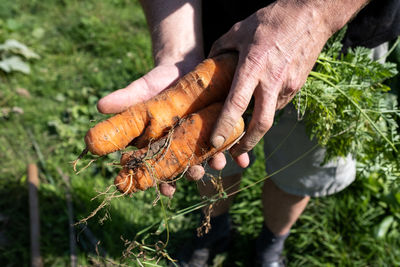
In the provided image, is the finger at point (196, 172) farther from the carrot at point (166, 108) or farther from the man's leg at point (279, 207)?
the man's leg at point (279, 207)

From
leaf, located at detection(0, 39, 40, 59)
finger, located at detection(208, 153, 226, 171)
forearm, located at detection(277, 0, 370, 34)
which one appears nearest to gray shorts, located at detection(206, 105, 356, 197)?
finger, located at detection(208, 153, 226, 171)

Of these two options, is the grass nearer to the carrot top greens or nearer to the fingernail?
the fingernail

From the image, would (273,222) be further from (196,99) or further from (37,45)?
(37,45)

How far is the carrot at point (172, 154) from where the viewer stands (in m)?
1.74

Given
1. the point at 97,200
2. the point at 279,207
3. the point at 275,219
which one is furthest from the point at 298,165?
the point at 97,200

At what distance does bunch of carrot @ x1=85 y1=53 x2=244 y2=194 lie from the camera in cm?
175

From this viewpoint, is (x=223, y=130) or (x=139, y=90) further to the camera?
(x=139, y=90)

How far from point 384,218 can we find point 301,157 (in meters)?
1.29

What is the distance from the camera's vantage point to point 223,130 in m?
1.57

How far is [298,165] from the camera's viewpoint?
7.58 ft

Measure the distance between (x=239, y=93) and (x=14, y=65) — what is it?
3.80 m

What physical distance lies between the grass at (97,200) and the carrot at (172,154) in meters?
0.36

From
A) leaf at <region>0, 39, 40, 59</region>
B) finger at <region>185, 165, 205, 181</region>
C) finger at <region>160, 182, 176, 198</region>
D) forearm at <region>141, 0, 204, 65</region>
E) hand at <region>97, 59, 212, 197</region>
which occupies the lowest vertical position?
finger at <region>160, 182, 176, 198</region>

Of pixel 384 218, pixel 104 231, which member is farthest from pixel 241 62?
pixel 384 218
